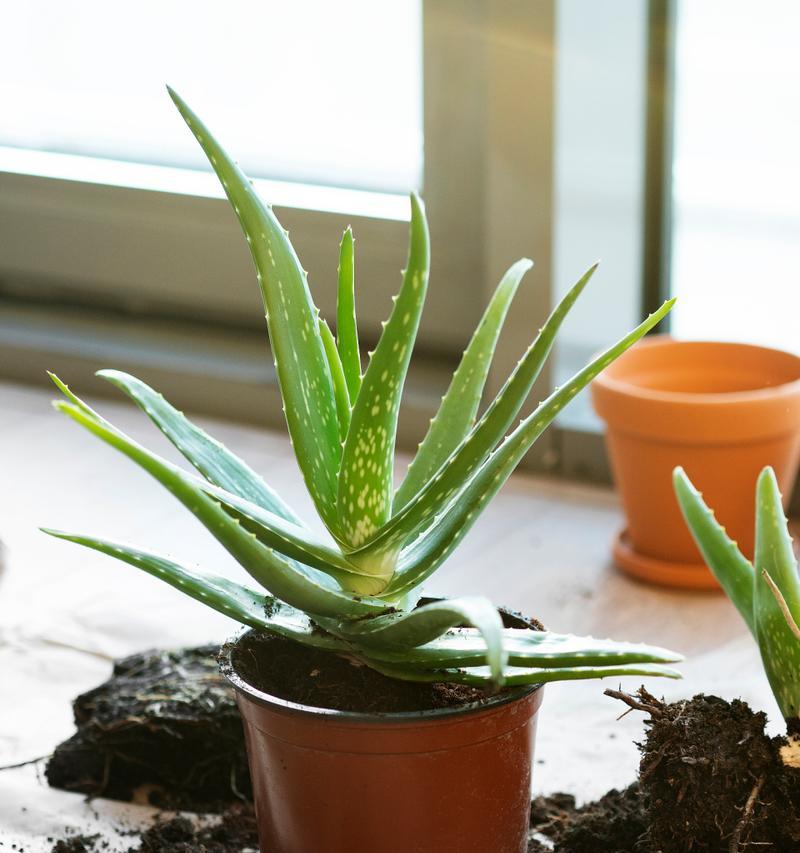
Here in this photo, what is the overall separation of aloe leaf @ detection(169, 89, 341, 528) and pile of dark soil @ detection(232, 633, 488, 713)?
4.6 inches

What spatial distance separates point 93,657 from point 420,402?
0.83 m

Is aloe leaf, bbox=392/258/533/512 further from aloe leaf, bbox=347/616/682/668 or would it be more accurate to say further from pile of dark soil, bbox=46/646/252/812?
pile of dark soil, bbox=46/646/252/812

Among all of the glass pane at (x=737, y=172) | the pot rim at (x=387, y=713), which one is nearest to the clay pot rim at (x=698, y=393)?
the glass pane at (x=737, y=172)

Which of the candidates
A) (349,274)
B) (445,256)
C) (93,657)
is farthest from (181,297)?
(349,274)

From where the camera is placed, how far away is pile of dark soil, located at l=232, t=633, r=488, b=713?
1008 mm

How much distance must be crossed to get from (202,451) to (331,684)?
196 millimetres

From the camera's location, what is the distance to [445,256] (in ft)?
7.76

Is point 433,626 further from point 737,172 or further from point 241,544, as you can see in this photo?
point 737,172

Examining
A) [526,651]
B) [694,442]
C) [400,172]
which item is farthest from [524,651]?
[400,172]

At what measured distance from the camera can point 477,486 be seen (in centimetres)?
96

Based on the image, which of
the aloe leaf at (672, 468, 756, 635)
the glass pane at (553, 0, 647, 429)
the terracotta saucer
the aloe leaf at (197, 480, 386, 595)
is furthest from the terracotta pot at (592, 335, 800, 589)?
the aloe leaf at (197, 480, 386, 595)

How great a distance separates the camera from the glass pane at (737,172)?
80.9 inches

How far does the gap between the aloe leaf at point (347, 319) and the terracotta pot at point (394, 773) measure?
0.24 m

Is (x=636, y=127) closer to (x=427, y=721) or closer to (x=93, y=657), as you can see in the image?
(x=93, y=657)
